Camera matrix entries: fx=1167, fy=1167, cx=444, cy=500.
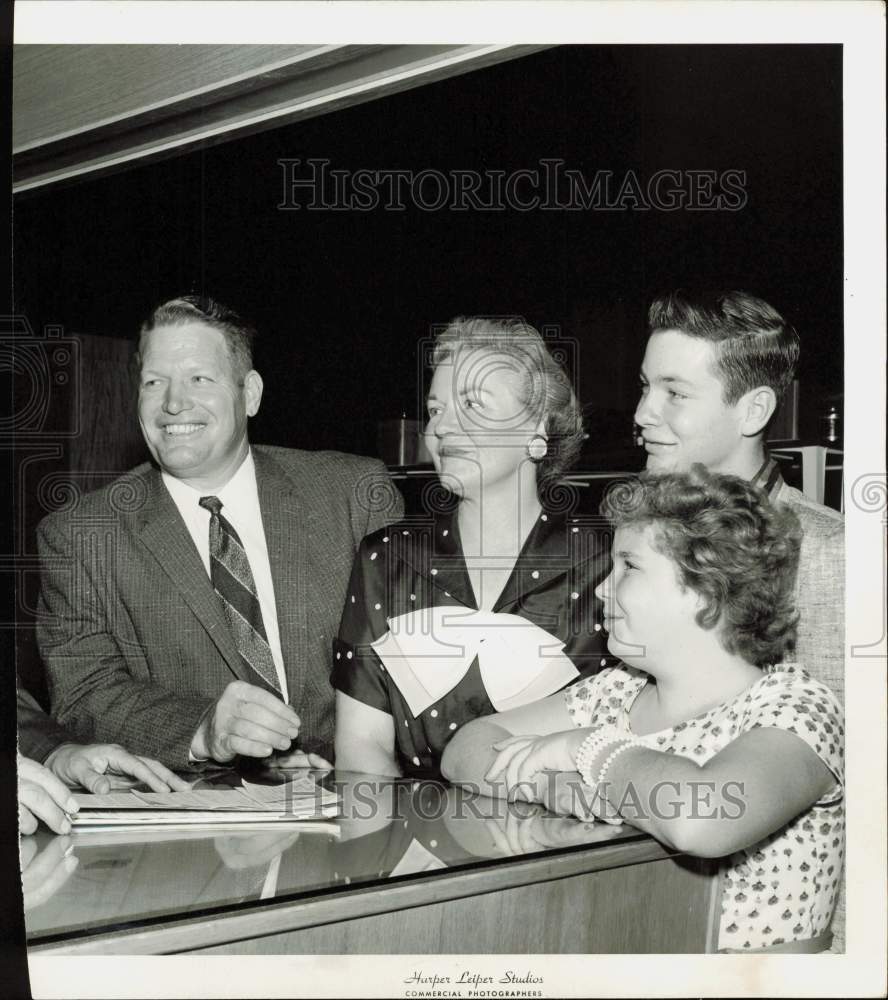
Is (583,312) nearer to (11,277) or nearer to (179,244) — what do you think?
(179,244)

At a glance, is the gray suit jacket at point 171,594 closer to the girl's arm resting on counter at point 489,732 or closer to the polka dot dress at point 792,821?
the girl's arm resting on counter at point 489,732

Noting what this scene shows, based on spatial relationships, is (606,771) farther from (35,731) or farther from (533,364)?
(35,731)

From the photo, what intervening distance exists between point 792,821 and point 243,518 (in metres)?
0.98

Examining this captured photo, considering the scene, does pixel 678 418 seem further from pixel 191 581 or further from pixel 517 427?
pixel 191 581

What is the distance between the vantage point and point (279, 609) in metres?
1.90

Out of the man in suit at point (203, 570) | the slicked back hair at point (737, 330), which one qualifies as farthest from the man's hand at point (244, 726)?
the slicked back hair at point (737, 330)

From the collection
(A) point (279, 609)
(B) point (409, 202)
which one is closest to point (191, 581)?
(A) point (279, 609)

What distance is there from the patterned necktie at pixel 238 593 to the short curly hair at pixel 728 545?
591mm

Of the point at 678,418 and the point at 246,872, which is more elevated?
the point at 678,418

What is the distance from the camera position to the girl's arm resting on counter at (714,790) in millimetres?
1572

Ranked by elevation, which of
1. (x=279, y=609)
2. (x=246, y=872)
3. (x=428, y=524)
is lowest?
(x=246, y=872)

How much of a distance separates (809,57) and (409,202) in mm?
674

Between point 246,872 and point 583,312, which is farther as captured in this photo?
point 583,312

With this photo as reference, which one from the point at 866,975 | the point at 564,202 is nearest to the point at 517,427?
the point at 564,202
